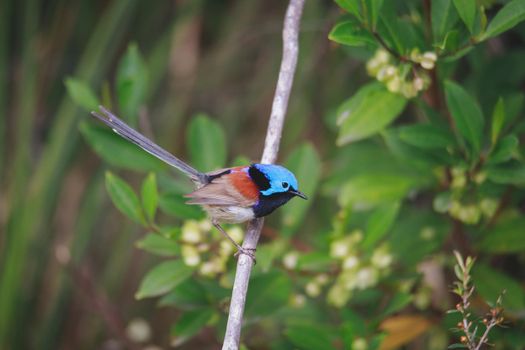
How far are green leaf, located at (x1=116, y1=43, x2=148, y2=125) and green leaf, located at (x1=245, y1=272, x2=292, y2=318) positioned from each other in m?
0.98

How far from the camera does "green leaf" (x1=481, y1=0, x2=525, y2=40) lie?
2.22m

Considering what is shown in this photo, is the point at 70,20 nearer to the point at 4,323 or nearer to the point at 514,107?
the point at 4,323

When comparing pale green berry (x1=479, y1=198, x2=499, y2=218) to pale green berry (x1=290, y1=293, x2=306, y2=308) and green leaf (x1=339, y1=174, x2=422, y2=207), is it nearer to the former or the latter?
green leaf (x1=339, y1=174, x2=422, y2=207)

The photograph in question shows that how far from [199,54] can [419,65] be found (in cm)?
354

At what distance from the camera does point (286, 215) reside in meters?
3.21

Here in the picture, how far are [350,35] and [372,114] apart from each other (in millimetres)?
420

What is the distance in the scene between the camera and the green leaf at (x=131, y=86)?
2996mm

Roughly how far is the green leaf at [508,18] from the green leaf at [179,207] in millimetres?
1465

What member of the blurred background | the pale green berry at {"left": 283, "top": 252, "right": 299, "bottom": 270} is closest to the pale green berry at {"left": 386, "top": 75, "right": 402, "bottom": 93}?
the blurred background

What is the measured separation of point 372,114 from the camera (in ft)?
8.65

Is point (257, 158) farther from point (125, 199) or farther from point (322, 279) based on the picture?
point (125, 199)

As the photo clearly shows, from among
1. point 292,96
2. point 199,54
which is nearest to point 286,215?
point 292,96

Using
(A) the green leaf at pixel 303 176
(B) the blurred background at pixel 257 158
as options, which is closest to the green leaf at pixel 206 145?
(B) the blurred background at pixel 257 158

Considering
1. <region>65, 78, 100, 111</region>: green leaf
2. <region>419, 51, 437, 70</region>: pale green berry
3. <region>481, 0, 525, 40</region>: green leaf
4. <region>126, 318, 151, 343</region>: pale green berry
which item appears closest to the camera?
<region>481, 0, 525, 40</region>: green leaf
